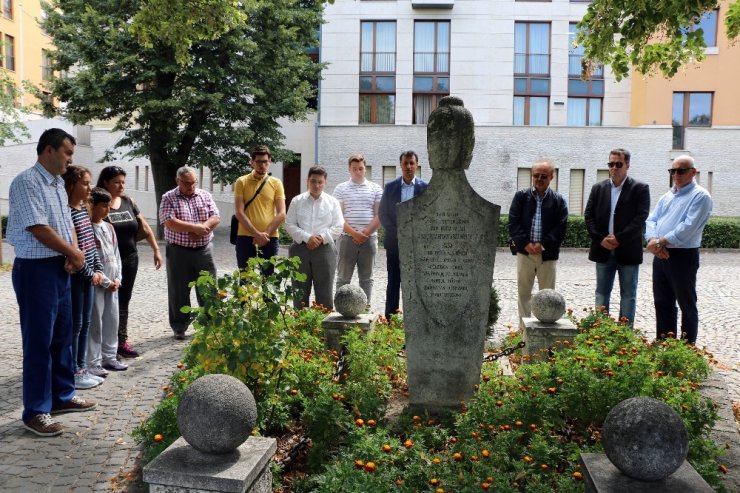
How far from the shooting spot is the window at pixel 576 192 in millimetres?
28062

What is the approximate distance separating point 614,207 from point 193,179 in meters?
5.20

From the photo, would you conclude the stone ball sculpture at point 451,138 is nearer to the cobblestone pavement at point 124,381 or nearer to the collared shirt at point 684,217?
the cobblestone pavement at point 124,381

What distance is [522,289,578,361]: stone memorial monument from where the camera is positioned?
21.2ft

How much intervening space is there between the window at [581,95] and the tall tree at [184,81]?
1178 cm

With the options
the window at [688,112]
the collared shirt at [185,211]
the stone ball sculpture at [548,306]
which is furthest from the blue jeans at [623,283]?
the window at [688,112]

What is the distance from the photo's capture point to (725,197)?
91.7 feet

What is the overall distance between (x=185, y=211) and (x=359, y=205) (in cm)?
225

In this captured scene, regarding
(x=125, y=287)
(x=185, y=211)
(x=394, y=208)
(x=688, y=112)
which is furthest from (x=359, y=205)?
(x=688, y=112)


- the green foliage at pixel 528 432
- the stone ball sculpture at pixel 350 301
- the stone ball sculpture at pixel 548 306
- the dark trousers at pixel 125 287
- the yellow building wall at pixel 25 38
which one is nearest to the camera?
the green foliage at pixel 528 432

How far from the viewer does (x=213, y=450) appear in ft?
11.4

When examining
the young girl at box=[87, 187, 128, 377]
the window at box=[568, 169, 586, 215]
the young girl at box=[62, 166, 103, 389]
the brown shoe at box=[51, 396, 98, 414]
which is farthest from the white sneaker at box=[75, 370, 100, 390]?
the window at box=[568, 169, 586, 215]

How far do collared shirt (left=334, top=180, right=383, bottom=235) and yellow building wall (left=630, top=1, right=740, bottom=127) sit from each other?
2262 cm

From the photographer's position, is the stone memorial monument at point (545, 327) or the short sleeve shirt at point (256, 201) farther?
the short sleeve shirt at point (256, 201)

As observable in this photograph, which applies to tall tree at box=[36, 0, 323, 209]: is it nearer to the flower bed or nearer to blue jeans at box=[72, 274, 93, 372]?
blue jeans at box=[72, 274, 93, 372]
